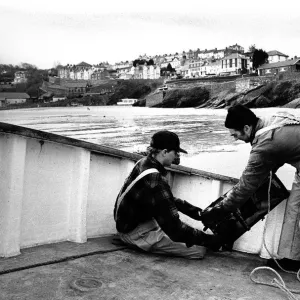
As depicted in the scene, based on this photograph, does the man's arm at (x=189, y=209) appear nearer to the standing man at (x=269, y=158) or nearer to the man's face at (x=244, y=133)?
the standing man at (x=269, y=158)

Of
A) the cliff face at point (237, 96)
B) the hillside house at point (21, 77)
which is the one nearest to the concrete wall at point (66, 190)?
the cliff face at point (237, 96)

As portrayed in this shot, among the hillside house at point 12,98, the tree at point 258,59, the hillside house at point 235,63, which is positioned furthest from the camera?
the hillside house at point 235,63

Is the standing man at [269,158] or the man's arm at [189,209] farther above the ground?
the standing man at [269,158]

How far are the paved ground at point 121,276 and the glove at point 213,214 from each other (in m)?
0.39

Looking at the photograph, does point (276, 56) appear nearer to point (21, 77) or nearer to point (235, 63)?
point (235, 63)

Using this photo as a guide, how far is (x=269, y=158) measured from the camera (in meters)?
3.12

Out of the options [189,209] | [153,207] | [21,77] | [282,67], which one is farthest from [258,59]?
[153,207]

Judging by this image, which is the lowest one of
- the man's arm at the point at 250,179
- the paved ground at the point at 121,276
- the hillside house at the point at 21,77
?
the paved ground at the point at 121,276

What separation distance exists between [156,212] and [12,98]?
137 m

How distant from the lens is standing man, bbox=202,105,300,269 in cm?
311

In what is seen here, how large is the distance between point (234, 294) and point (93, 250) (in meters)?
1.33

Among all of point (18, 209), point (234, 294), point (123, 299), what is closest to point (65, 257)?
point (18, 209)

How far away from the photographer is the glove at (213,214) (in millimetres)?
3434

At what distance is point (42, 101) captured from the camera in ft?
470
